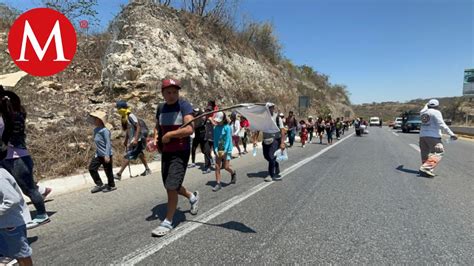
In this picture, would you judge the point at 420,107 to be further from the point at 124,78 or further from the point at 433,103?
the point at 433,103

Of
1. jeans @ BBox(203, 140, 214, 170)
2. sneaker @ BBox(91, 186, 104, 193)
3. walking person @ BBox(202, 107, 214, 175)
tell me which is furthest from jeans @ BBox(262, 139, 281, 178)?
sneaker @ BBox(91, 186, 104, 193)

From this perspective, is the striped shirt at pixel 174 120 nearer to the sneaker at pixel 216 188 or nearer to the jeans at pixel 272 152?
the sneaker at pixel 216 188

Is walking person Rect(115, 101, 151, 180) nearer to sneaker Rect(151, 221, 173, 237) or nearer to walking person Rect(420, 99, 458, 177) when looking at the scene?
sneaker Rect(151, 221, 173, 237)

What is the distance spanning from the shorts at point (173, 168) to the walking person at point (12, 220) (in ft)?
5.88

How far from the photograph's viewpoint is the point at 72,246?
378 centimetres

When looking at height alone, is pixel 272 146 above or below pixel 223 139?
below

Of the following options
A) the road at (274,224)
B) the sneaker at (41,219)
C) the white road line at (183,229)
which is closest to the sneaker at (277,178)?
the road at (274,224)

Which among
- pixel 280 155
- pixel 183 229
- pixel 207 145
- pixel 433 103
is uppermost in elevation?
pixel 433 103

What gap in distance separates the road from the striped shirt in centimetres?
110

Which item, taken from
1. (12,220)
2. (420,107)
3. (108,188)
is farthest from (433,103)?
(420,107)

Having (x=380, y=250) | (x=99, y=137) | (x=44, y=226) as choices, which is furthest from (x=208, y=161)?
(x=380, y=250)

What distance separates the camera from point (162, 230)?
4.15 m

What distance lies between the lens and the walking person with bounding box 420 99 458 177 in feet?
27.0

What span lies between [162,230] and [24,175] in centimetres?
205
